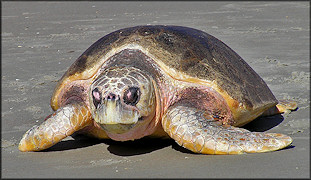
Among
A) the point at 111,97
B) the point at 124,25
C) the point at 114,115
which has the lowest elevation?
the point at 124,25

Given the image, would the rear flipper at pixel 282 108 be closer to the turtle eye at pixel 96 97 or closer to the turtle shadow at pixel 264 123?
the turtle shadow at pixel 264 123

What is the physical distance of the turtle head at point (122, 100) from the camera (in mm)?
3432

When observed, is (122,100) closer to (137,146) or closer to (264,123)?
(137,146)

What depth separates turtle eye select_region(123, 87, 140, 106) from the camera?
3529 mm

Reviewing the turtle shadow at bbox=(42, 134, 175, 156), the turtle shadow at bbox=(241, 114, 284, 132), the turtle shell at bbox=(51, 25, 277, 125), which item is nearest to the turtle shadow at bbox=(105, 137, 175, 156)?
the turtle shadow at bbox=(42, 134, 175, 156)

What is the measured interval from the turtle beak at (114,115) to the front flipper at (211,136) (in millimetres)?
350

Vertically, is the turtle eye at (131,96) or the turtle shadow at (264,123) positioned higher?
the turtle eye at (131,96)

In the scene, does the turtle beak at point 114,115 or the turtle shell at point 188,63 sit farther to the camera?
the turtle shell at point 188,63

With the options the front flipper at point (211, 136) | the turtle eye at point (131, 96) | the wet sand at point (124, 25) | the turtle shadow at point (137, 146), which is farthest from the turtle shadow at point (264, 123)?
the turtle eye at point (131, 96)

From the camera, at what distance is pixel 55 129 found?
3814 millimetres

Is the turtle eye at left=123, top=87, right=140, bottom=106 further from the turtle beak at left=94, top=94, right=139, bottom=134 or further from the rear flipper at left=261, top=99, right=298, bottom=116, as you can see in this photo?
the rear flipper at left=261, top=99, right=298, bottom=116

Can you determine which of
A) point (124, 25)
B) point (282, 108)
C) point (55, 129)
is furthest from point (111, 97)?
point (124, 25)

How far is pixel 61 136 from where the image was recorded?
3.83 m

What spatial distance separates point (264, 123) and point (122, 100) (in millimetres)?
1611
